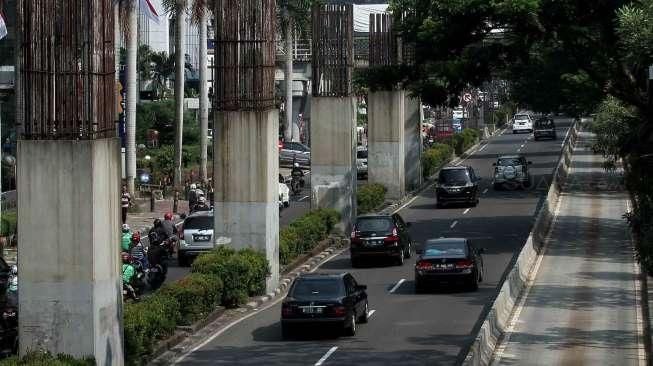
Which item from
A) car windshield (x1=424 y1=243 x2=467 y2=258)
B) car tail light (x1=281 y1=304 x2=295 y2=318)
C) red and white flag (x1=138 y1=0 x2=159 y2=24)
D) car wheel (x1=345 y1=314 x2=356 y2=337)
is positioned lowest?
car wheel (x1=345 y1=314 x2=356 y2=337)

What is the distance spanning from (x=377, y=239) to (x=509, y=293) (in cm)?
995

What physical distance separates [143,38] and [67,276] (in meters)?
83.3

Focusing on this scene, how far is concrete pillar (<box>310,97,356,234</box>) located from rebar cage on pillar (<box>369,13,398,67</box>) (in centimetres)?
1409

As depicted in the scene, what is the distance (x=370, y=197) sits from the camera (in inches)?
2297

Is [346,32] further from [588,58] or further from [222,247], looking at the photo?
[588,58]

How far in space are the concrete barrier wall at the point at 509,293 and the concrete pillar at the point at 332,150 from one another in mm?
7296

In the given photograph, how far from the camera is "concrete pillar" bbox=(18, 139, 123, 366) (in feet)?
77.7

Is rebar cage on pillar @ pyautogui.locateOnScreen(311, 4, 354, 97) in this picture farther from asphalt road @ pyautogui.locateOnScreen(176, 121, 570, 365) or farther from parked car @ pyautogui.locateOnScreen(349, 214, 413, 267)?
parked car @ pyautogui.locateOnScreen(349, 214, 413, 267)

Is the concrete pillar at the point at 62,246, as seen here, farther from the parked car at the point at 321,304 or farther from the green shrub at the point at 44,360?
the parked car at the point at 321,304

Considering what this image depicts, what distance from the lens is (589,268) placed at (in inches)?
1629

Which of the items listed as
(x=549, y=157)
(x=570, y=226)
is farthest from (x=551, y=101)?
(x=570, y=226)

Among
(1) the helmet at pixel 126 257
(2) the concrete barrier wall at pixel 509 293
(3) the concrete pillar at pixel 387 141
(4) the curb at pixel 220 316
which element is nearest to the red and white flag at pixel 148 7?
(3) the concrete pillar at pixel 387 141

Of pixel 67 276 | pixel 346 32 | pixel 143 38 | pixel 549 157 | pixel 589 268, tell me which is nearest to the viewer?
pixel 67 276

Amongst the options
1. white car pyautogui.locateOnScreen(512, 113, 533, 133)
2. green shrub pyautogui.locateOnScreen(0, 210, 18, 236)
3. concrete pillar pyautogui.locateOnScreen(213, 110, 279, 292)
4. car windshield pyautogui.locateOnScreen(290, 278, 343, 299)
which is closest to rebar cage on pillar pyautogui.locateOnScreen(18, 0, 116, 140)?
car windshield pyautogui.locateOnScreen(290, 278, 343, 299)
